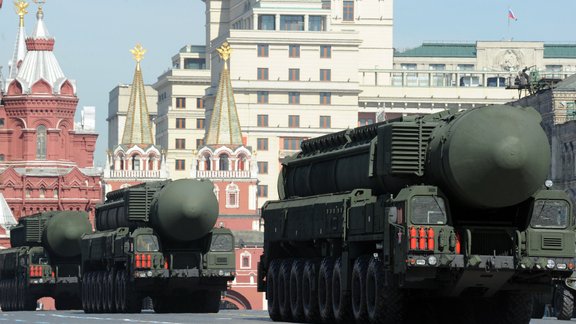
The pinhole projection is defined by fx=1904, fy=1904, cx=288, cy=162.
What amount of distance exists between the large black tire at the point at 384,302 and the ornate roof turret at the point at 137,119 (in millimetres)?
139573

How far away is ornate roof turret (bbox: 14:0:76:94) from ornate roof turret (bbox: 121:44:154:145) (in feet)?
30.8

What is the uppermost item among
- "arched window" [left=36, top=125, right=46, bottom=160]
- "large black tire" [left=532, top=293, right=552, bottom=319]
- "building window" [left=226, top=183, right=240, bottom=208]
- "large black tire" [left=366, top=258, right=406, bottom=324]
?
"arched window" [left=36, top=125, right=46, bottom=160]

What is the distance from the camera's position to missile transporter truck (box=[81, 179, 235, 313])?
57125mm

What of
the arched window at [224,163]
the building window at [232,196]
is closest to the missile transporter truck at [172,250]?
the building window at [232,196]

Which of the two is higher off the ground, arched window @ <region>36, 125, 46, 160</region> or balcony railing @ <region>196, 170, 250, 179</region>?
arched window @ <region>36, 125, 46, 160</region>

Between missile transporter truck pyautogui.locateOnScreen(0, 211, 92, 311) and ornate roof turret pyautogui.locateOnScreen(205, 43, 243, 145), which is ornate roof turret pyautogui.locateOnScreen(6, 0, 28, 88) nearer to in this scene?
ornate roof turret pyautogui.locateOnScreen(205, 43, 243, 145)

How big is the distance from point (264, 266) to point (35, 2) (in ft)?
409

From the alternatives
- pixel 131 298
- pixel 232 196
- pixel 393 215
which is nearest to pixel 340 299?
pixel 393 215

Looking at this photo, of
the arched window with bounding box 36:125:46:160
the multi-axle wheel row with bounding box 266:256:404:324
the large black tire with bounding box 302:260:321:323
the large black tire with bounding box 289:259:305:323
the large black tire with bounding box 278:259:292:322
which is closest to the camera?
the multi-axle wheel row with bounding box 266:256:404:324

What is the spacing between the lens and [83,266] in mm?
71375

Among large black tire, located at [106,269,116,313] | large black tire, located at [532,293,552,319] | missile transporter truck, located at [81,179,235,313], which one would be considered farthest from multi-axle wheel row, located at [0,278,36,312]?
large black tire, located at [532,293,552,319]

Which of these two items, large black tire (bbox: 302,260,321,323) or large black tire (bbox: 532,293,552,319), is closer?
large black tire (bbox: 302,260,321,323)

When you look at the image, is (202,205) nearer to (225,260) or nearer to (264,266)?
(225,260)

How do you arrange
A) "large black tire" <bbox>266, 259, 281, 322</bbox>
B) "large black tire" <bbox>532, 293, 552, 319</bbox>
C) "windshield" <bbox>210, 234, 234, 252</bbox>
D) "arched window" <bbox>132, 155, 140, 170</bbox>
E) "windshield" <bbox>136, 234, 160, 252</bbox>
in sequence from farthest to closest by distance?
"arched window" <bbox>132, 155, 140, 170</bbox> → "windshield" <bbox>210, 234, 234, 252</bbox> → "windshield" <bbox>136, 234, 160, 252</bbox> → "large black tire" <bbox>532, 293, 552, 319</bbox> → "large black tire" <bbox>266, 259, 281, 322</bbox>
